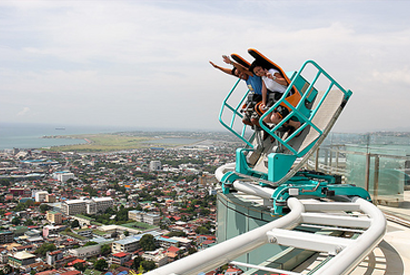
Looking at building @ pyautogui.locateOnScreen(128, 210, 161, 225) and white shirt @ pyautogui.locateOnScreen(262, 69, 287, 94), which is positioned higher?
white shirt @ pyautogui.locateOnScreen(262, 69, 287, 94)

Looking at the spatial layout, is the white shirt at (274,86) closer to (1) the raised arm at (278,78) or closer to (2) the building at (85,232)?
(1) the raised arm at (278,78)

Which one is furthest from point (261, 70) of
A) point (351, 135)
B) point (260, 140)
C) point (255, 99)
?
point (351, 135)

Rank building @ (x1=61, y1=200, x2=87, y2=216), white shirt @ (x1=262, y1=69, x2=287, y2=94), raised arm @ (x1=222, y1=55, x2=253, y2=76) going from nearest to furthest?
1. white shirt @ (x1=262, y1=69, x2=287, y2=94)
2. raised arm @ (x1=222, y1=55, x2=253, y2=76)
3. building @ (x1=61, y1=200, x2=87, y2=216)

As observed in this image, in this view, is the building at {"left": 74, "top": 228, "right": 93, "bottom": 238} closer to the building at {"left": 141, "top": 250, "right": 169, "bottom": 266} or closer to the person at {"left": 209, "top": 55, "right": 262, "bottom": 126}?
the building at {"left": 141, "top": 250, "right": 169, "bottom": 266}

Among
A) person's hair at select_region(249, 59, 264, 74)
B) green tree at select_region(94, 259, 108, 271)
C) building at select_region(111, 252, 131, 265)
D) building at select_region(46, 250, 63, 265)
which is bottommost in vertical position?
building at select_region(46, 250, 63, 265)

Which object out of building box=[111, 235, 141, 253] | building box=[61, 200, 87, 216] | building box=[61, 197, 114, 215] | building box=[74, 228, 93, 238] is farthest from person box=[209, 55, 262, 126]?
building box=[61, 200, 87, 216]

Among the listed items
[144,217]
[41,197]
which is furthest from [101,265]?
[41,197]

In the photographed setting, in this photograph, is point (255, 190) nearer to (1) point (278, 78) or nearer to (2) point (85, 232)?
(1) point (278, 78)
